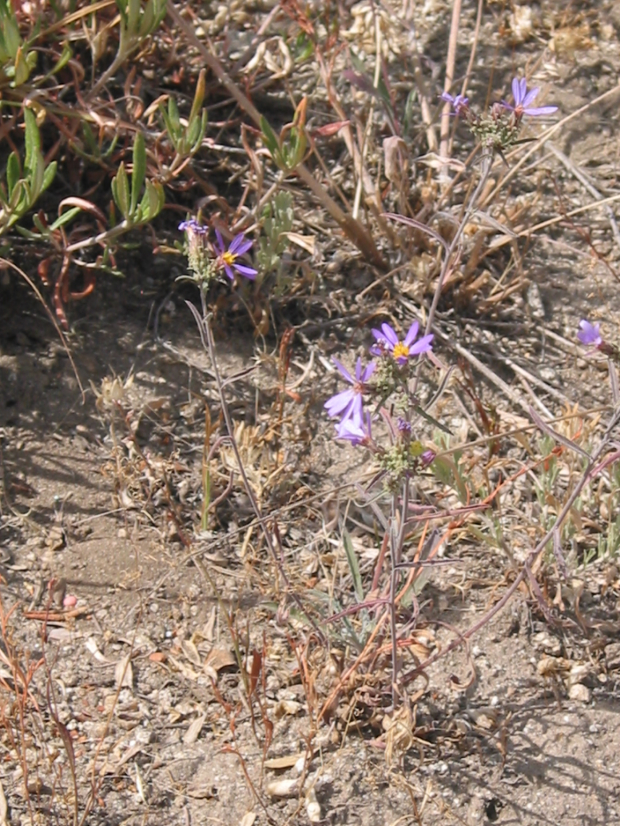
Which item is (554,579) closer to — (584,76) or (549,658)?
(549,658)

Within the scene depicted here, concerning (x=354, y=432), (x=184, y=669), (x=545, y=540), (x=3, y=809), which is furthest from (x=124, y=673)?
(x=545, y=540)

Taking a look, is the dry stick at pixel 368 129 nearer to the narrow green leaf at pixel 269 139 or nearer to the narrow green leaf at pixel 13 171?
the narrow green leaf at pixel 269 139

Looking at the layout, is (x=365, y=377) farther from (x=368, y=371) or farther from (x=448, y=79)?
(x=448, y=79)

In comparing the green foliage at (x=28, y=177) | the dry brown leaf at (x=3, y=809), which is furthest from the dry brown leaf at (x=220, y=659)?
the green foliage at (x=28, y=177)

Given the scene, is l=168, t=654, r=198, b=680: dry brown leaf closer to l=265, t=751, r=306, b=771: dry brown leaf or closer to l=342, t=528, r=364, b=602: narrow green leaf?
l=265, t=751, r=306, b=771: dry brown leaf

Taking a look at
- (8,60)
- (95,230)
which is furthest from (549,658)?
(8,60)
